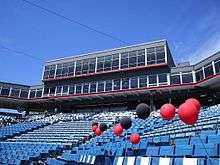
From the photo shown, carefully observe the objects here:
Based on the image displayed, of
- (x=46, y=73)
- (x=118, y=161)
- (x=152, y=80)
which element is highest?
(x=46, y=73)

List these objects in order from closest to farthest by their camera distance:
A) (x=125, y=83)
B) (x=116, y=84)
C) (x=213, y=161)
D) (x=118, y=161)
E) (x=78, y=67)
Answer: (x=213, y=161) → (x=118, y=161) → (x=125, y=83) → (x=116, y=84) → (x=78, y=67)

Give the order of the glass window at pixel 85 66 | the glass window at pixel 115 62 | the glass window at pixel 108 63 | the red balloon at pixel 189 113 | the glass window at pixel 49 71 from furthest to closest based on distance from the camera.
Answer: the glass window at pixel 49 71 < the glass window at pixel 85 66 < the glass window at pixel 108 63 < the glass window at pixel 115 62 < the red balloon at pixel 189 113

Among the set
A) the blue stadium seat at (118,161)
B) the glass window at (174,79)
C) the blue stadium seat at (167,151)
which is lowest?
the blue stadium seat at (118,161)

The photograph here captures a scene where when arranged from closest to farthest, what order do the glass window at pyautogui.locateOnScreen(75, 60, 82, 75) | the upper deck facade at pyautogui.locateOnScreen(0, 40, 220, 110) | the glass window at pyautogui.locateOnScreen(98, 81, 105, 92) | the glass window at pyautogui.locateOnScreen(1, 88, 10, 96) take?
the upper deck facade at pyautogui.locateOnScreen(0, 40, 220, 110) → the glass window at pyautogui.locateOnScreen(98, 81, 105, 92) → the glass window at pyautogui.locateOnScreen(75, 60, 82, 75) → the glass window at pyautogui.locateOnScreen(1, 88, 10, 96)

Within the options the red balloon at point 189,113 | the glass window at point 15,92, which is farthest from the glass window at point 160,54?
the red balloon at point 189,113

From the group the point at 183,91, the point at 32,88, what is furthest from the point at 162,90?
the point at 32,88

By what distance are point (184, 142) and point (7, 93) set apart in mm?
38273

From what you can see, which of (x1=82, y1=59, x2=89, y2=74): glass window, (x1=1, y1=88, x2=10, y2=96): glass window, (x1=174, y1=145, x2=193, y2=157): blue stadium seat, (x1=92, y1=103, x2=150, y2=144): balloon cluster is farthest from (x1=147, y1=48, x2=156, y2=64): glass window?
(x1=174, y1=145, x2=193, y2=157): blue stadium seat

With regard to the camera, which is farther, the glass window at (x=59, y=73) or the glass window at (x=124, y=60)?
the glass window at (x=59, y=73)

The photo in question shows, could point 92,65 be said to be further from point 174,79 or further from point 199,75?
point 199,75

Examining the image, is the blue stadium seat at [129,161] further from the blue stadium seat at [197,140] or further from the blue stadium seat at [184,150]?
the blue stadium seat at [197,140]

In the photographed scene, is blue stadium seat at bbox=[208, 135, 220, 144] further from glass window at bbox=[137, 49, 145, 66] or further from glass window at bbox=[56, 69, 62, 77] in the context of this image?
glass window at bbox=[56, 69, 62, 77]

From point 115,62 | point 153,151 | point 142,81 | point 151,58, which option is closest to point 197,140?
point 153,151

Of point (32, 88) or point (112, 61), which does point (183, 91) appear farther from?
point (32, 88)
